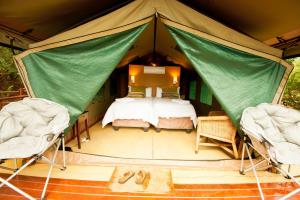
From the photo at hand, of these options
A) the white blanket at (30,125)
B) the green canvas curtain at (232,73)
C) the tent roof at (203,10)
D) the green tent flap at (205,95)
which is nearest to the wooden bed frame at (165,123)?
the green tent flap at (205,95)

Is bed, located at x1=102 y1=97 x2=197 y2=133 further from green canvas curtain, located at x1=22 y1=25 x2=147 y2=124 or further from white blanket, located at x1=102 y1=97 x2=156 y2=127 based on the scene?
green canvas curtain, located at x1=22 y1=25 x2=147 y2=124

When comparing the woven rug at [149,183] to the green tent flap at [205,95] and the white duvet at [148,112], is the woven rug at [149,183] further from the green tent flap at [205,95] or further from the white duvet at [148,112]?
the green tent flap at [205,95]

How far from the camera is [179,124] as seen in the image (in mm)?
3928

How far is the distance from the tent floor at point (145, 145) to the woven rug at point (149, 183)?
440mm

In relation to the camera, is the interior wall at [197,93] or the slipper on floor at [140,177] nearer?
the slipper on floor at [140,177]

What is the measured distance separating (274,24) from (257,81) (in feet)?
2.75

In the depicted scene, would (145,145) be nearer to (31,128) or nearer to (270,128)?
(31,128)

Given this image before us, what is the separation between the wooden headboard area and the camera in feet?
21.5

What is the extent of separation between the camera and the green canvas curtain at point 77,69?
2.23 m

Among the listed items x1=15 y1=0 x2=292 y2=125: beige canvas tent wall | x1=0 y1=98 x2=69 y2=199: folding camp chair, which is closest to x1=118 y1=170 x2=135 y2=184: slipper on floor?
x1=0 y1=98 x2=69 y2=199: folding camp chair

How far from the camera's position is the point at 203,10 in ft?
9.43

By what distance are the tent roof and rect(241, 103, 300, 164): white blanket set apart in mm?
1126

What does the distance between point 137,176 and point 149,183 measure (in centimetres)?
16

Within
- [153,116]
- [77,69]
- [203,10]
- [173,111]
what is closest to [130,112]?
[153,116]
